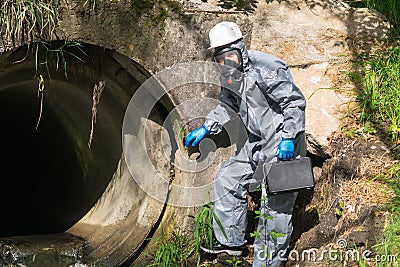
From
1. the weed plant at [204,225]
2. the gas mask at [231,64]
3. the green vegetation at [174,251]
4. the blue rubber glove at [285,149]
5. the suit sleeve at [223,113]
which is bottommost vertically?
the green vegetation at [174,251]

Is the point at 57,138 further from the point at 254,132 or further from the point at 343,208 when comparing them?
the point at 343,208

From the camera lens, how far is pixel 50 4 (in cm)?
505

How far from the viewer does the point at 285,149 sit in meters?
5.02

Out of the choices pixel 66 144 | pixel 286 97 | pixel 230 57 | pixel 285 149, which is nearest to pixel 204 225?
pixel 285 149

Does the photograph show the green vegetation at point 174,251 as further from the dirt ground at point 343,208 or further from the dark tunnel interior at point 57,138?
the dark tunnel interior at point 57,138

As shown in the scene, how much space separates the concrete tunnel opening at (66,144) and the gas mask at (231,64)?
2.04ft

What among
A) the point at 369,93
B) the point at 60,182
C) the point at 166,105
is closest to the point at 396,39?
the point at 369,93

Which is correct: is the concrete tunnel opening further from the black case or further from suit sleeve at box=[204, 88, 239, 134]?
the black case

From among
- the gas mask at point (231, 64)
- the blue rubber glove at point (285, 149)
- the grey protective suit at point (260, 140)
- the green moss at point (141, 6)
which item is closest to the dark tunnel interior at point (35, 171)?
the green moss at point (141, 6)

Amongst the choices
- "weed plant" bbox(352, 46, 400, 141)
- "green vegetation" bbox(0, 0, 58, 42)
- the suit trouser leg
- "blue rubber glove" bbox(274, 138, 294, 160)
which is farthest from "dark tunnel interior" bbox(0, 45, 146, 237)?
"weed plant" bbox(352, 46, 400, 141)

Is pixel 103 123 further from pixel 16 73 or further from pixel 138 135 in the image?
pixel 16 73

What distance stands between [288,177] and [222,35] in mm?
1175

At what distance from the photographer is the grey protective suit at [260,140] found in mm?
5035

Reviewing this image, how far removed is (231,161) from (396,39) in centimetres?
203
